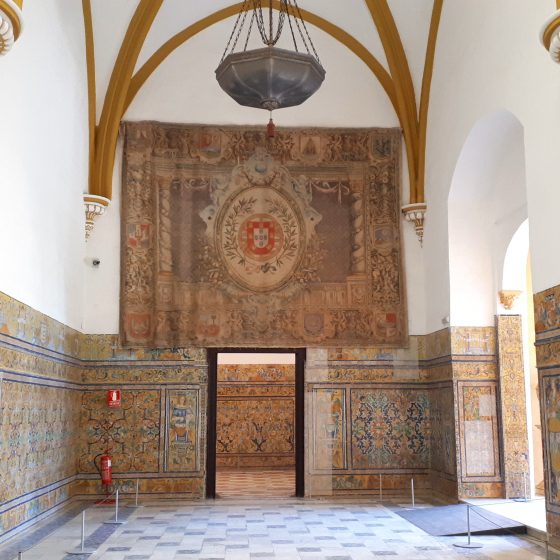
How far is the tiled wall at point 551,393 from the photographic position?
668 cm

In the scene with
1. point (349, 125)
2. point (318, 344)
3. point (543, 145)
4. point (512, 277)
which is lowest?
point (318, 344)

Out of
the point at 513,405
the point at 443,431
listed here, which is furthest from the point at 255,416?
the point at 513,405

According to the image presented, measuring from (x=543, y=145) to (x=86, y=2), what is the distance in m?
6.19

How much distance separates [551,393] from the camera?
6824 mm

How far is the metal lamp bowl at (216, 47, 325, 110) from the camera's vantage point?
7.23m

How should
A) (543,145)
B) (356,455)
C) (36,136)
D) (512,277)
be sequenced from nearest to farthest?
(543,145), (36,136), (512,277), (356,455)

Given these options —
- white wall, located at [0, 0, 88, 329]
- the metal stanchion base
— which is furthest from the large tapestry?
the metal stanchion base

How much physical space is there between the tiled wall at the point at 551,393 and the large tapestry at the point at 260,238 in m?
3.95

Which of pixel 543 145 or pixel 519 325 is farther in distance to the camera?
pixel 519 325

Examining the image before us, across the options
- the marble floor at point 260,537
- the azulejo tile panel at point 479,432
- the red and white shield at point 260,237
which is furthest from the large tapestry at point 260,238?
the marble floor at point 260,537

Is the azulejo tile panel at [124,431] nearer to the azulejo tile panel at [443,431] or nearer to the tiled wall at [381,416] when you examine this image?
the tiled wall at [381,416]

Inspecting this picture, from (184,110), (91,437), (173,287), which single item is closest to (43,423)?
(91,437)

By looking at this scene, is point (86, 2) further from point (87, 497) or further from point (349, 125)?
point (87, 497)

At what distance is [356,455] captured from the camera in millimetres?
10688
